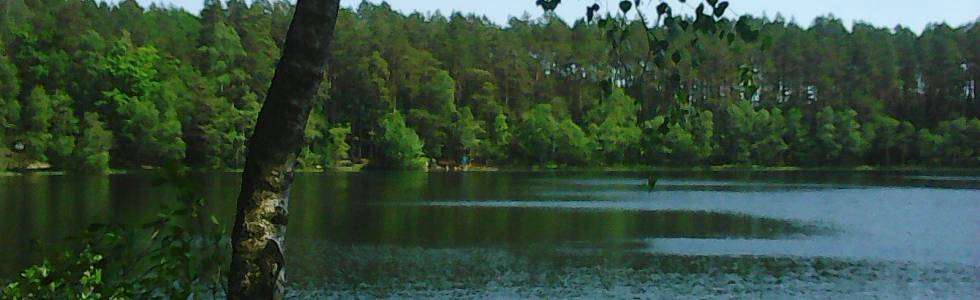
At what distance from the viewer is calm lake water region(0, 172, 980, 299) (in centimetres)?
1828

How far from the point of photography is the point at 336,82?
252ft

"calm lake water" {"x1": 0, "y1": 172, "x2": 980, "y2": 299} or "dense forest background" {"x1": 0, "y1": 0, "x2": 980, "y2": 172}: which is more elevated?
"dense forest background" {"x1": 0, "y1": 0, "x2": 980, "y2": 172}

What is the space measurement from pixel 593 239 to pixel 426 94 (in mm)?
55362

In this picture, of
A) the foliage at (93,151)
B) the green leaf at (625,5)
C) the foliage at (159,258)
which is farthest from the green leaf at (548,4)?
the foliage at (93,151)

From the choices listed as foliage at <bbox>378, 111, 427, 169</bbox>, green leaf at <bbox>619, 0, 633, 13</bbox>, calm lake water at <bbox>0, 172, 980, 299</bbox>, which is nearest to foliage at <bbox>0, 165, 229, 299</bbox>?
calm lake water at <bbox>0, 172, 980, 299</bbox>

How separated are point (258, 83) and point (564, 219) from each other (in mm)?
45524

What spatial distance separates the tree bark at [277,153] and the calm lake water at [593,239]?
2.53ft

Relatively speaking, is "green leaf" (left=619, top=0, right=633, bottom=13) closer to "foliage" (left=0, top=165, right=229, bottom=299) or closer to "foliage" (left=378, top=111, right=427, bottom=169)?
"foliage" (left=0, top=165, right=229, bottom=299)

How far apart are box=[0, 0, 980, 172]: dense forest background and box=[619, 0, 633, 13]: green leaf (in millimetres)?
57339

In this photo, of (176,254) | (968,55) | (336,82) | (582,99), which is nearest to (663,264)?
(176,254)

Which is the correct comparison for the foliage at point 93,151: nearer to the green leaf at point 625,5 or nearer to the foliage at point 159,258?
the foliage at point 159,258

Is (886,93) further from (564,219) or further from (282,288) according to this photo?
(282,288)

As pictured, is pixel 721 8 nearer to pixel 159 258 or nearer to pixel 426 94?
pixel 159 258

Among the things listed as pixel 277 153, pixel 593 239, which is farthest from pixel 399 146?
pixel 277 153
